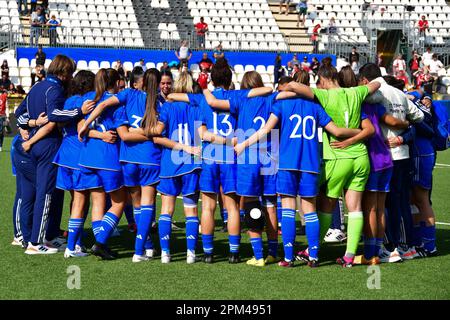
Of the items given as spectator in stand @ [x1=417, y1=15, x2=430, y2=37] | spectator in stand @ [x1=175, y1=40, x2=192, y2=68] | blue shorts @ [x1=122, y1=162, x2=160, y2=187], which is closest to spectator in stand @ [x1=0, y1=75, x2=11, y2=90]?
spectator in stand @ [x1=175, y1=40, x2=192, y2=68]

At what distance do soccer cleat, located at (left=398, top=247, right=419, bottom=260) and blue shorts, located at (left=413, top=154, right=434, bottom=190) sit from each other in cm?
73

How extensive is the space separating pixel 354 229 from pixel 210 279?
1.57 metres

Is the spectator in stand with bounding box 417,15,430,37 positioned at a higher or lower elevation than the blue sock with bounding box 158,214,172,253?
lower

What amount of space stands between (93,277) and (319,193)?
2.40 meters

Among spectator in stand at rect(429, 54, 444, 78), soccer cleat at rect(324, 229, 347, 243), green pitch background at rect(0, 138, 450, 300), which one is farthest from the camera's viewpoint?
spectator in stand at rect(429, 54, 444, 78)

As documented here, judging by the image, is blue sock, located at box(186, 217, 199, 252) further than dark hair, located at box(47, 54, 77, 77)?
No

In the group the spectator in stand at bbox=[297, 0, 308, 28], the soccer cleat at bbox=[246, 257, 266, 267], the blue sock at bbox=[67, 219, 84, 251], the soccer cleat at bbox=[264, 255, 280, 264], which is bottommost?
the spectator in stand at bbox=[297, 0, 308, 28]

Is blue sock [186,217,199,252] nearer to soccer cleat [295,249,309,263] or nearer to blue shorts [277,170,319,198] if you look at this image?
blue shorts [277,170,319,198]

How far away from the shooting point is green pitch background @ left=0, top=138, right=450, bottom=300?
6.92 meters

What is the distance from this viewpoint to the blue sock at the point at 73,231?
8477mm

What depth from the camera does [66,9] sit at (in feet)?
105

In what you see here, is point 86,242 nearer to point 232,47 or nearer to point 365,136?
point 365,136

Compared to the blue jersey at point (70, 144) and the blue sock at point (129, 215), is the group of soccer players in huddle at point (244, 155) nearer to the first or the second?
the blue jersey at point (70, 144)

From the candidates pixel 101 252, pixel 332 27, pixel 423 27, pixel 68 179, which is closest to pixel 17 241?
pixel 68 179
